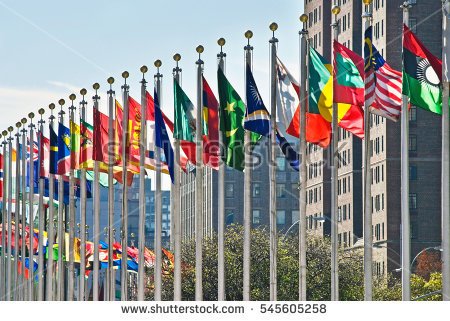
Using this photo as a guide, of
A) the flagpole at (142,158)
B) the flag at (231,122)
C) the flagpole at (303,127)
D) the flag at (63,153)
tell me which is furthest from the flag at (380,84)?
the flag at (63,153)

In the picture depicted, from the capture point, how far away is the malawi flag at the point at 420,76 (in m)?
50.8

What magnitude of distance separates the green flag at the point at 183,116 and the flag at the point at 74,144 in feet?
41.7

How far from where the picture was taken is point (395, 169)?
16488 cm

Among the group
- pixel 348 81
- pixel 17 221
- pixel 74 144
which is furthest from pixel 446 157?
pixel 17 221

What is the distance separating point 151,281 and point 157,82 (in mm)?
73386

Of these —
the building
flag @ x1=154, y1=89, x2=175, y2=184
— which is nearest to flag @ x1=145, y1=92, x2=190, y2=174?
flag @ x1=154, y1=89, x2=175, y2=184

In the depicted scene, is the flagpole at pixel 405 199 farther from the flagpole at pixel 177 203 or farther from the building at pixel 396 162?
the building at pixel 396 162

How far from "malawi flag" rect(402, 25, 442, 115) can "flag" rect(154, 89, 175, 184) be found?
17.5 metres

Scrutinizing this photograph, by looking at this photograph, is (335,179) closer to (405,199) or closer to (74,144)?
(405,199)

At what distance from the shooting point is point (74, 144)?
248 feet

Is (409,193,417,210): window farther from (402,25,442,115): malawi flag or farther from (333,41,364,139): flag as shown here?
(402,25,442,115): malawi flag

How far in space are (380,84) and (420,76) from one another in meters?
2.86

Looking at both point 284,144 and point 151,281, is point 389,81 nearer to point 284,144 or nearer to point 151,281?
point 284,144
